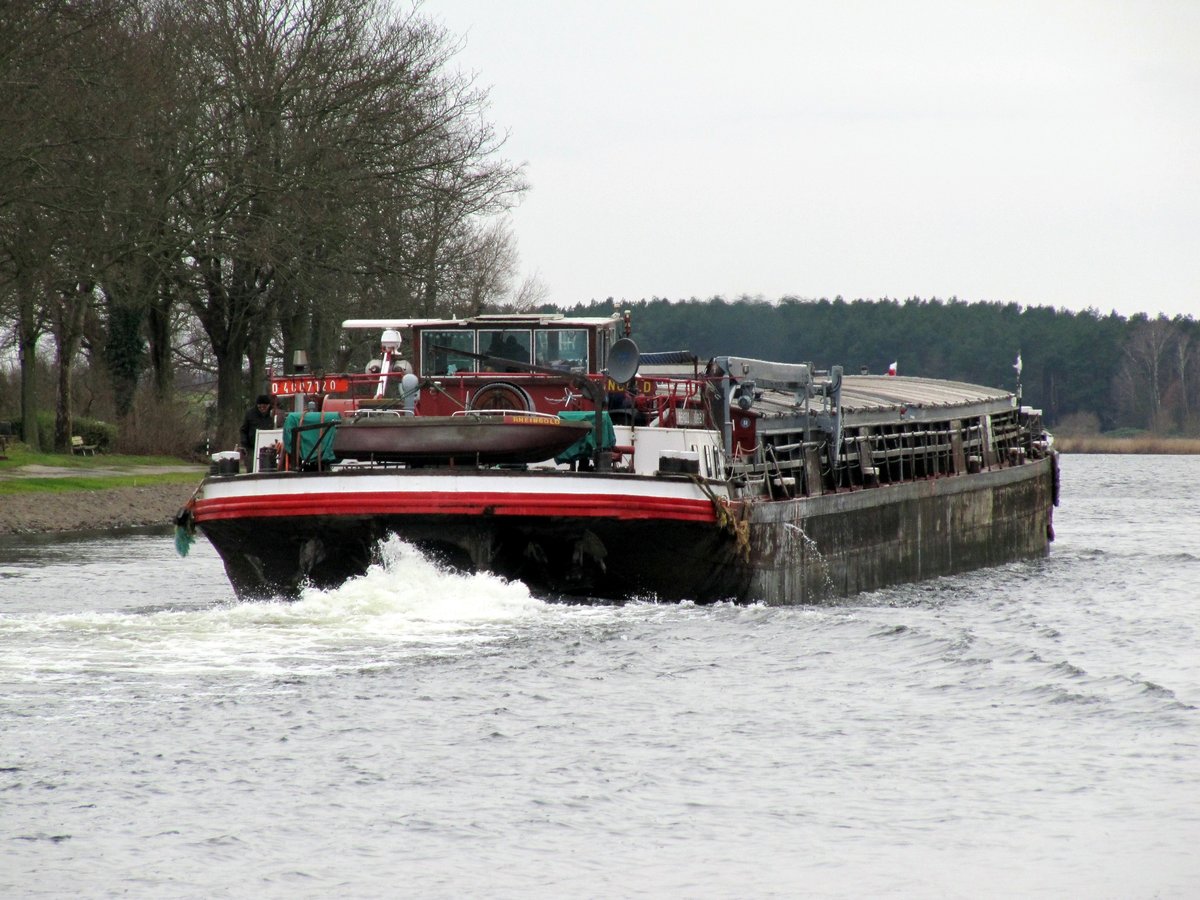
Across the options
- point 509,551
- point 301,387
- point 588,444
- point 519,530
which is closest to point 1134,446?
point 301,387

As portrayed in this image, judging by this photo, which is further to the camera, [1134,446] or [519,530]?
[1134,446]

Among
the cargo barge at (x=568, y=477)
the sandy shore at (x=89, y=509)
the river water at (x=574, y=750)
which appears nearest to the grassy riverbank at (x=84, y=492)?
the sandy shore at (x=89, y=509)

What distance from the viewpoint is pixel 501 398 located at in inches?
840

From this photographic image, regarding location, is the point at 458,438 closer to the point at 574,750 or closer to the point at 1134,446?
the point at 574,750

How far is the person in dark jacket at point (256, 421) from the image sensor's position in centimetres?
2203

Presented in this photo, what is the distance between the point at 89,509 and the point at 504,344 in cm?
1832

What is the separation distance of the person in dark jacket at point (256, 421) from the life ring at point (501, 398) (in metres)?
2.66

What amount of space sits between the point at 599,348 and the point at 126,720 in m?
9.75

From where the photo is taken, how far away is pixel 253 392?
2087 inches

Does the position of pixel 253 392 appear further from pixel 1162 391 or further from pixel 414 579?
pixel 1162 391

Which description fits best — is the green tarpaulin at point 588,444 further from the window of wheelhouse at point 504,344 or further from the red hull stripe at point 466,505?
the window of wheelhouse at point 504,344

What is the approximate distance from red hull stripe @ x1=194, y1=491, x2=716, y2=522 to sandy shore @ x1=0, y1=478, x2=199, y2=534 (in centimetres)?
1694

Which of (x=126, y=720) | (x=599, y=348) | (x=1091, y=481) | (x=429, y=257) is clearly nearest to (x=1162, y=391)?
(x=1091, y=481)

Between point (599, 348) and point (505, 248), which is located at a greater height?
point (505, 248)
